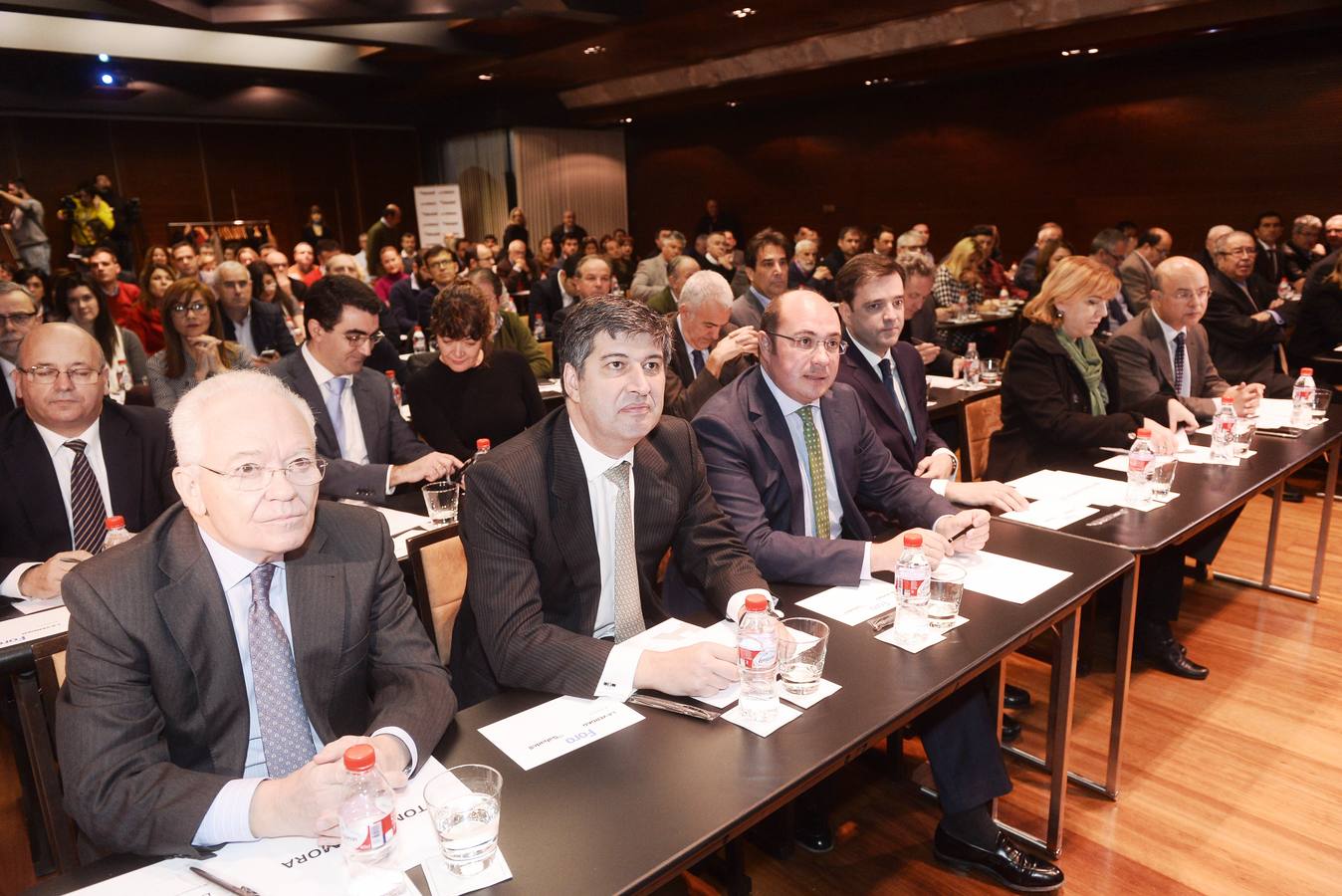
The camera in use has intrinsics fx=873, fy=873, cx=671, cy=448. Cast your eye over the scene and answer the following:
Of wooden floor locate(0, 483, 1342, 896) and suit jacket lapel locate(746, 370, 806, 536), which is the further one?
suit jacket lapel locate(746, 370, 806, 536)

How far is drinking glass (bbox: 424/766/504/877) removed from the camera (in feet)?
3.95

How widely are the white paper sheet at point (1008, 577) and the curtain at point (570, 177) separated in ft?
45.5

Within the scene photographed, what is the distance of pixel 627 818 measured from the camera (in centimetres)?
130

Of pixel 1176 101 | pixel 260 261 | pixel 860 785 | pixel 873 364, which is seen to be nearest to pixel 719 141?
pixel 1176 101

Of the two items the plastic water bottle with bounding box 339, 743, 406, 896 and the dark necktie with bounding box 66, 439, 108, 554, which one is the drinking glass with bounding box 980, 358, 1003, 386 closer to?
the dark necktie with bounding box 66, 439, 108, 554

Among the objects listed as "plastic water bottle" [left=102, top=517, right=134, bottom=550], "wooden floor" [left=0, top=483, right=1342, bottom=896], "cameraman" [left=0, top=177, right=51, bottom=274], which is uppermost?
"cameraman" [left=0, top=177, right=51, bottom=274]

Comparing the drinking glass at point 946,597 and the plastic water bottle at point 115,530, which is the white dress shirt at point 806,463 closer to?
the drinking glass at point 946,597

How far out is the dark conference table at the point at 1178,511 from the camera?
8.04 feet

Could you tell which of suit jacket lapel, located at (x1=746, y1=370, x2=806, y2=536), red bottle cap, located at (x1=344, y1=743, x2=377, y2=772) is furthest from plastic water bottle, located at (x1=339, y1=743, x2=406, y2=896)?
suit jacket lapel, located at (x1=746, y1=370, x2=806, y2=536)

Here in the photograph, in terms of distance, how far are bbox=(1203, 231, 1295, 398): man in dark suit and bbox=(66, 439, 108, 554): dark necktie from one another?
19.9 ft

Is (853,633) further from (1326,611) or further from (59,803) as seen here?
(1326,611)

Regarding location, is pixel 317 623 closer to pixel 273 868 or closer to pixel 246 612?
pixel 246 612

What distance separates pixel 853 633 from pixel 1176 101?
11061 mm

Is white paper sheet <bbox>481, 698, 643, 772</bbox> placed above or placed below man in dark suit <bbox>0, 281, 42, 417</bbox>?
below
